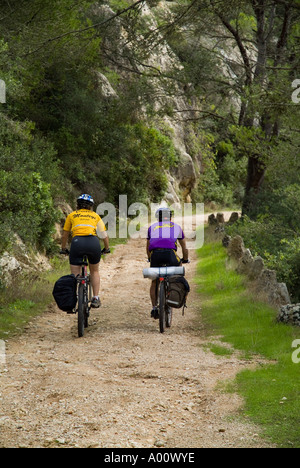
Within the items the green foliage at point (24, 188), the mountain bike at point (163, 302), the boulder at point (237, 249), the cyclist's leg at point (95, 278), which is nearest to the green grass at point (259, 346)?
the boulder at point (237, 249)

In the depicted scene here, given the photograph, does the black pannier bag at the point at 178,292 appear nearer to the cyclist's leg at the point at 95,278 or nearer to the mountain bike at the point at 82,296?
the cyclist's leg at the point at 95,278

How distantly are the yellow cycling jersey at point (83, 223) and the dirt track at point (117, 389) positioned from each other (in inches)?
67.8

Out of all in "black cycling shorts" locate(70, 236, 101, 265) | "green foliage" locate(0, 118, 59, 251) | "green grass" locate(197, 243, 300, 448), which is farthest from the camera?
"green foliage" locate(0, 118, 59, 251)

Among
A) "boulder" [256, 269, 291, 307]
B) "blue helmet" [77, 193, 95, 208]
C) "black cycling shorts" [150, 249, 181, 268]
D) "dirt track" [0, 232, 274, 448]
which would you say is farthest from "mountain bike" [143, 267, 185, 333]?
"boulder" [256, 269, 291, 307]

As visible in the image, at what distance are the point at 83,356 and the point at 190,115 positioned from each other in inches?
1371

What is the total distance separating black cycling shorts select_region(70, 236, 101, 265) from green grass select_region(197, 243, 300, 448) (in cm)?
252

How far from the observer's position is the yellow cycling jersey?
8.70m

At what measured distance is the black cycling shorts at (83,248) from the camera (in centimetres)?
865

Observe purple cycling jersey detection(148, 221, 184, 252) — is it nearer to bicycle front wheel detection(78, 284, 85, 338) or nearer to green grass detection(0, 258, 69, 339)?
bicycle front wheel detection(78, 284, 85, 338)

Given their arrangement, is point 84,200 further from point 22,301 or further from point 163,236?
point 22,301

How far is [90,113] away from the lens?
23125 millimetres
